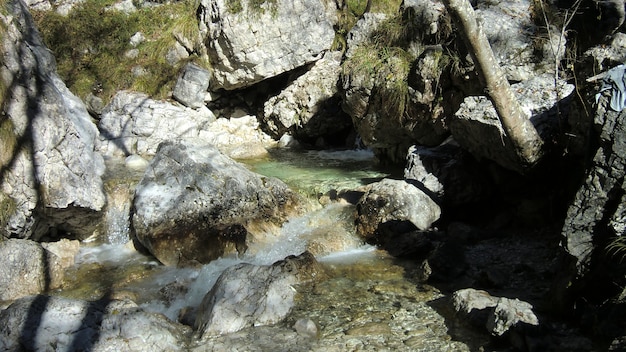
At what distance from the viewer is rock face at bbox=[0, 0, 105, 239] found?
6113 millimetres

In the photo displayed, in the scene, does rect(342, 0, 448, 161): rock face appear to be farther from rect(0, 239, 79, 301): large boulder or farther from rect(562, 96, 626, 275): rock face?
rect(0, 239, 79, 301): large boulder

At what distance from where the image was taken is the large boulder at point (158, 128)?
11.8 meters

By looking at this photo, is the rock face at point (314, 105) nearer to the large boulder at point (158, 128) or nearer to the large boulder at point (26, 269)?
the large boulder at point (158, 128)

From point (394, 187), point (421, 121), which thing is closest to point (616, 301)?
point (394, 187)

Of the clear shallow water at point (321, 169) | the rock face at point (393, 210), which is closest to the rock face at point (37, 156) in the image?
the clear shallow water at point (321, 169)

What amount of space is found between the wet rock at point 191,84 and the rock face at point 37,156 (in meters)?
5.67

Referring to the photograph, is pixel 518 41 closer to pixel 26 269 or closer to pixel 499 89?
pixel 499 89

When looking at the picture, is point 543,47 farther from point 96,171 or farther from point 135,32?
point 135,32

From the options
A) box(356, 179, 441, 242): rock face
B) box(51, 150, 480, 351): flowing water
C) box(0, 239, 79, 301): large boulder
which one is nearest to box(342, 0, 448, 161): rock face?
box(51, 150, 480, 351): flowing water

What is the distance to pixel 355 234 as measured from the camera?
7.47 metres

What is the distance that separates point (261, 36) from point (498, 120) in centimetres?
734

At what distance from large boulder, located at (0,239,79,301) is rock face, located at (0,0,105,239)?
0.29 m

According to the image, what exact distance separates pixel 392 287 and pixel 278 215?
258 centimetres

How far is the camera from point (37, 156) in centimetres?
641
